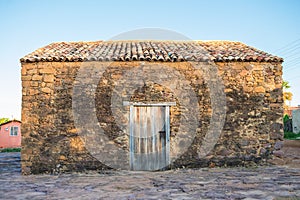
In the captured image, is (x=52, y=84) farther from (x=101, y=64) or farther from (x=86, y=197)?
(x=86, y=197)

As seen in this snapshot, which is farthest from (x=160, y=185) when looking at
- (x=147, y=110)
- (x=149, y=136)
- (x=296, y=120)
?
(x=296, y=120)

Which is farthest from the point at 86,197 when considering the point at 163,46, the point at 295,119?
the point at 295,119

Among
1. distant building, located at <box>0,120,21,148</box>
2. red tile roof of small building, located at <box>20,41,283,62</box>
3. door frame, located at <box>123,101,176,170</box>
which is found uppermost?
red tile roof of small building, located at <box>20,41,283,62</box>

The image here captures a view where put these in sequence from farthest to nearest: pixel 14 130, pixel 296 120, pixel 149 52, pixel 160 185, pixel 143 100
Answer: pixel 14 130, pixel 296 120, pixel 149 52, pixel 143 100, pixel 160 185

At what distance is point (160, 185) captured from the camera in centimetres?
571

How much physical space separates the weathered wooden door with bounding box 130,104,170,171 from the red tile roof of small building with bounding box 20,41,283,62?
4.78ft

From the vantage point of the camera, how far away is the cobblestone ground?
478 centimetres

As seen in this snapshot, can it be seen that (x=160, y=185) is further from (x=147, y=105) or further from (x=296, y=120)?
(x=296, y=120)

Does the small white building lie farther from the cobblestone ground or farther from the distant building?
the distant building

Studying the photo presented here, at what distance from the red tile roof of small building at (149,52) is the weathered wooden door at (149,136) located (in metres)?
1.46

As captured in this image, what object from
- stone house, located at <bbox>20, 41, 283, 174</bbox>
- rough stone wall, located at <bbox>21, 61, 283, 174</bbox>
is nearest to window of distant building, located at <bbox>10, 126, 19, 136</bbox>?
stone house, located at <bbox>20, 41, 283, 174</bbox>

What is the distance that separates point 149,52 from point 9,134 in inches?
828

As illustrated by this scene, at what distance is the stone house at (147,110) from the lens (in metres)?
7.85

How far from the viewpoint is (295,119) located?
24.3 m
